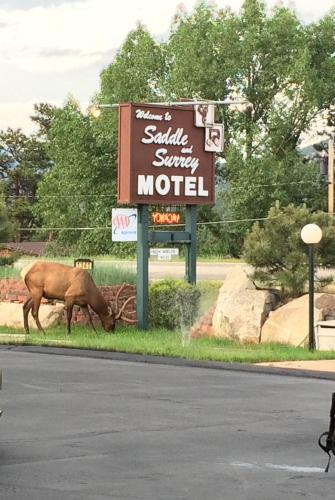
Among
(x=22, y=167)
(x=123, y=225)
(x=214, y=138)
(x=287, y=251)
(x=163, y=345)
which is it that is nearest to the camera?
(x=163, y=345)

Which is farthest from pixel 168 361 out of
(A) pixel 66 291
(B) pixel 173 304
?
(B) pixel 173 304

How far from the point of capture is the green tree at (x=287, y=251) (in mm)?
28672

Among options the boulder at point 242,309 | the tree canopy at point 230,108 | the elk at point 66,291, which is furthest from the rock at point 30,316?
the tree canopy at point 230,108

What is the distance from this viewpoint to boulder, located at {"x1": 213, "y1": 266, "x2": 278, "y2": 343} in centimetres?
2841

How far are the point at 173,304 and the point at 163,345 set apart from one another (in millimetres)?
6408

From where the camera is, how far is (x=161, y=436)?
1248 centimetres

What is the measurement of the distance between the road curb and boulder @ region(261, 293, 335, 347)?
4474 mm

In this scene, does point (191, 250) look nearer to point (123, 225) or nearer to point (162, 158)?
point (162, 158)

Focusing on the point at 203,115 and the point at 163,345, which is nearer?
the point at 163,345

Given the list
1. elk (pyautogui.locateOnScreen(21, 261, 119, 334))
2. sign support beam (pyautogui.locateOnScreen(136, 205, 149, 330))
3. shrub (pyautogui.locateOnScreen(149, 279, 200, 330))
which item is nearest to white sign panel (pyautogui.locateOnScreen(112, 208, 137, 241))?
shrub (pyautogui.locateOnScreen(149, 279, 200, 330))

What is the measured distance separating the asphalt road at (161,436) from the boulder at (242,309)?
25.3 feet

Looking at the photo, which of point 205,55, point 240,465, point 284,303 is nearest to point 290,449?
point 240,465

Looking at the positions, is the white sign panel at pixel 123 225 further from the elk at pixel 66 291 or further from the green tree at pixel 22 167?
the green tree at pixel 22 167

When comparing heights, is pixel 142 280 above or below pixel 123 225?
below
